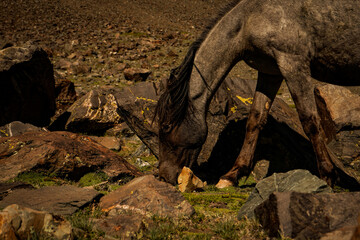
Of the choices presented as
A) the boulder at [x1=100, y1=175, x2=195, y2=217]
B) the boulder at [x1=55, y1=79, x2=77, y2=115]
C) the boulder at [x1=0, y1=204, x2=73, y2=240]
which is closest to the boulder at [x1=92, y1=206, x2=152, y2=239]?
the boulder at [x1=100, y1=175, x2=195, y2=217]

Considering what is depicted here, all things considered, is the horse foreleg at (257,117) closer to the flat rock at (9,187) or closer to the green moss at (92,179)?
the green moss at (92,179)

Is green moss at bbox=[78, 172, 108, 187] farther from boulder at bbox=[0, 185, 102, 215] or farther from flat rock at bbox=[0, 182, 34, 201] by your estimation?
boulder at bbox=[0, 185, 102, 215]

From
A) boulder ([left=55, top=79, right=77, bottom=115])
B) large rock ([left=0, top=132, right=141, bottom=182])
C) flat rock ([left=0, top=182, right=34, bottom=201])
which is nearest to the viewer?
flat rock ([left=0, top=182, right=34, bottom=201])

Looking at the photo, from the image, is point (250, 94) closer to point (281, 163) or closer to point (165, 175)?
point (281, 163)

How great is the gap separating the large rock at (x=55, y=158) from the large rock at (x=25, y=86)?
2849 millimetres

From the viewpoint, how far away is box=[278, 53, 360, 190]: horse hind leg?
579 centimetres

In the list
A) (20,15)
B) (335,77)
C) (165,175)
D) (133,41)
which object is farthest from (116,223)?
(20,15)

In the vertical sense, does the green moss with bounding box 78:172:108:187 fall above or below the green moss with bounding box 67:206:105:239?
below

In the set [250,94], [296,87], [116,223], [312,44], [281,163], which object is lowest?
[281,163]

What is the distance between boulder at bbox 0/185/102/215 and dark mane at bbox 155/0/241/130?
2186 mm

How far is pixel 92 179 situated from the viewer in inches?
250

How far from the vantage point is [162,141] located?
21.2 ft

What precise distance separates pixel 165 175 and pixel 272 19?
3.48 metres

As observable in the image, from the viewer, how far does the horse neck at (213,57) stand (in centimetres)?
621
